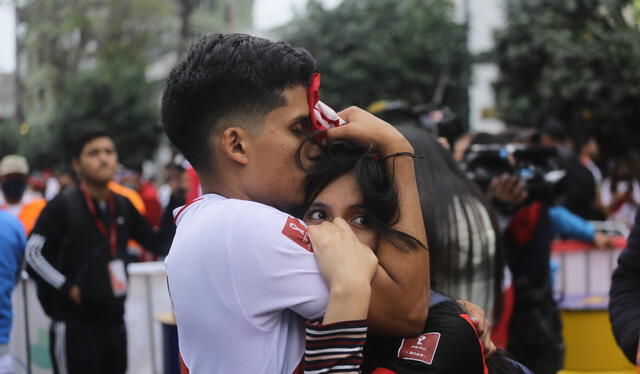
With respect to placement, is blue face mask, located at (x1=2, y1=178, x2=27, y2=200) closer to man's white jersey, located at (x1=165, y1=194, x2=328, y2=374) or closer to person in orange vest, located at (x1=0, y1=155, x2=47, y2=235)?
person in orange vest, located at (x1=0, y1=155, x2=47, y2=235)

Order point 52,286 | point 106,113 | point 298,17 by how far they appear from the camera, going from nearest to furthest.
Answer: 1. point 52,286
2. point 298,17
3. point 106,113

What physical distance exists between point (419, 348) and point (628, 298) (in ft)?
3.38

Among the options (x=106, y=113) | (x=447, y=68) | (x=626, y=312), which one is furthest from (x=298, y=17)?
(x=626, y=312)

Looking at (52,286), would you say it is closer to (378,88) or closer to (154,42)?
(378,88)

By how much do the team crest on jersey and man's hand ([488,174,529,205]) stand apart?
7.89 ft

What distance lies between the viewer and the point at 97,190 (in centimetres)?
482

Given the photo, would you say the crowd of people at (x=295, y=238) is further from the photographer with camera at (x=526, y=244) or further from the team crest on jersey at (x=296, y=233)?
the photographer with camera at (x=526, y=244)

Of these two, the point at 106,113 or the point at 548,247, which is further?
the point at 106,113

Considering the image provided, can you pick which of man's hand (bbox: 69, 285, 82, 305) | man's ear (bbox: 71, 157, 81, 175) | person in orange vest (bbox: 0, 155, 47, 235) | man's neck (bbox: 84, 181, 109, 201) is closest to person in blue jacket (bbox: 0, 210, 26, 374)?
man's hand (bbox: 69, 285, 82, 305)

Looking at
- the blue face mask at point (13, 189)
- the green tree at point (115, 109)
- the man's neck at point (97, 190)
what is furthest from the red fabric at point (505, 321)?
the green tree at point (115, 109)

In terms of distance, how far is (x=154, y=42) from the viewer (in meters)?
35.4

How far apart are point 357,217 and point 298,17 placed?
1974cm

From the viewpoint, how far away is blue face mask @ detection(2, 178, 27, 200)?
7.74 metres

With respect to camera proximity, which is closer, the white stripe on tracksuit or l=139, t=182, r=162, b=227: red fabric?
the white stripe on tracksuit
